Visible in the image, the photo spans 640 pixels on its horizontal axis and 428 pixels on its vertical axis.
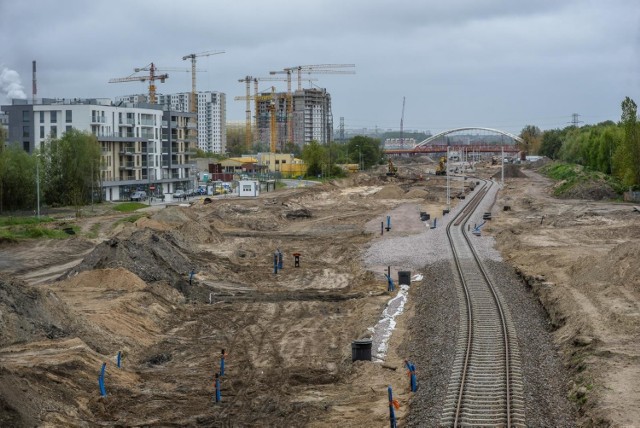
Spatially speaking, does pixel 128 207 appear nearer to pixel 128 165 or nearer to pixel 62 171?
pixel 62 171

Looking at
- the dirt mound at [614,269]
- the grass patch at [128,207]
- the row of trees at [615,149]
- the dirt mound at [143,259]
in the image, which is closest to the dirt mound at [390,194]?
the row of trees at [615,149]

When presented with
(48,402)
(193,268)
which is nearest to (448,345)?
(48,402)

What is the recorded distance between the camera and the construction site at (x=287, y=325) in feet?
64.8

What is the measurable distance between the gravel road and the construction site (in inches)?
3.2

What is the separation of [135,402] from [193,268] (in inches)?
846


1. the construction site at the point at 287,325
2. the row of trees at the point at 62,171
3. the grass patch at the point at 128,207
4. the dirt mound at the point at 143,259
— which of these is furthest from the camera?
the grass patch at the point at 128,207

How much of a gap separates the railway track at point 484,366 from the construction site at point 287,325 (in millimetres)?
363

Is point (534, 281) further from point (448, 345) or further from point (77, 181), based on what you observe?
point (77, 181)

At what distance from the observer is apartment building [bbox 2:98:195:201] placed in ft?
283

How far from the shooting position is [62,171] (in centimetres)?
7494

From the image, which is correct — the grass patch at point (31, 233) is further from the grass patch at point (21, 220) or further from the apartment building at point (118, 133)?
the apartment building at point (118, 133)

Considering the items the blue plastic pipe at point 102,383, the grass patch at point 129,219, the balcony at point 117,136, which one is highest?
the balcony at point 117,136

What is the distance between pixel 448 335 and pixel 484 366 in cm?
401

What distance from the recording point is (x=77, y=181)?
75062 millimetres
